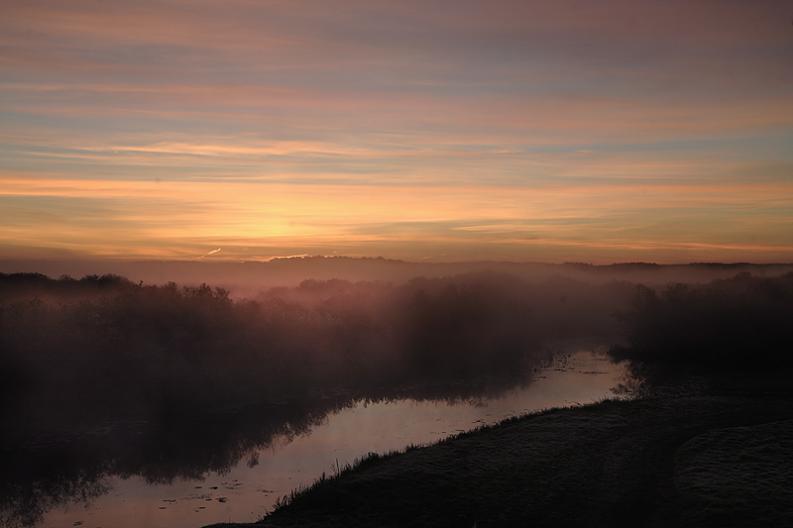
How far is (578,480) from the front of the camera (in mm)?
28938

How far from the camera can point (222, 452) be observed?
42.1 metres

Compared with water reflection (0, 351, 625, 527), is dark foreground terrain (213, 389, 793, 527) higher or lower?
higher

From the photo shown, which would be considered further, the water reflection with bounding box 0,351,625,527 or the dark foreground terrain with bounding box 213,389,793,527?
the water reflection with bounding box 0,351,625,527

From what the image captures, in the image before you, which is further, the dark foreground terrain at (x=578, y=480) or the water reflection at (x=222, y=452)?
the water reflection at (x=222, y=452)

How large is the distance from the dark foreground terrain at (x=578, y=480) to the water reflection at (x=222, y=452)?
5223mm

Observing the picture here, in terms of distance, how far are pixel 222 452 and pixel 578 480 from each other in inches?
964

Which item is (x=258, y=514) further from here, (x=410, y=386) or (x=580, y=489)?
(x=410, y=386)

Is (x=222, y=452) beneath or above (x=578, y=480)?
beneath

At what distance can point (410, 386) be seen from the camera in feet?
222

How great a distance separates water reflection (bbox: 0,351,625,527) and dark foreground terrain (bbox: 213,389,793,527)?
5.22 m

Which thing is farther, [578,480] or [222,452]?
[222,452]

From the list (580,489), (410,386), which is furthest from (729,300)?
(580,489)

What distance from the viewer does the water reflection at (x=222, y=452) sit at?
3047cm

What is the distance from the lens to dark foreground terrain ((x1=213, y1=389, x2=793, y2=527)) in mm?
25312
